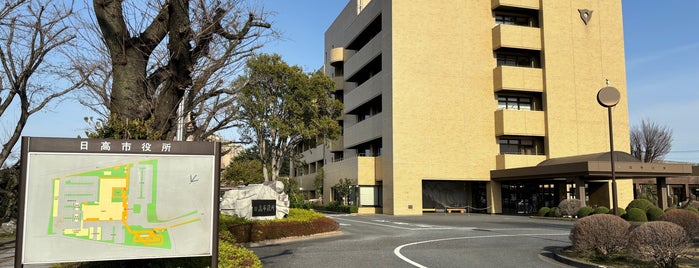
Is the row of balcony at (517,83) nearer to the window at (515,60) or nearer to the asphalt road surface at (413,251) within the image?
the window at (515,60)

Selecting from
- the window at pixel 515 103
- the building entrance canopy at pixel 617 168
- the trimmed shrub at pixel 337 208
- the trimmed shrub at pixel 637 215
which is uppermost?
the window at pixel 515 103

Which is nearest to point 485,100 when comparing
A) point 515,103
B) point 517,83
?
point 517,83

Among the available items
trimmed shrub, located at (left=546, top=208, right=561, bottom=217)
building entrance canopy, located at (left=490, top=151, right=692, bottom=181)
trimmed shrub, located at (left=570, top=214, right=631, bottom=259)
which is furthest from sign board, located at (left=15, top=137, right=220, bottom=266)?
trimmed shrub, located at (left=546, top=208, right=561, bottom=217)

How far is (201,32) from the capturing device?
8.81m

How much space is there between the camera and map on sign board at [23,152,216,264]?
20.7 ft

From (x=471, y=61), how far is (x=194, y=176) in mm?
35410

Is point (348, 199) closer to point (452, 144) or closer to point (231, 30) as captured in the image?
point (452, 144)

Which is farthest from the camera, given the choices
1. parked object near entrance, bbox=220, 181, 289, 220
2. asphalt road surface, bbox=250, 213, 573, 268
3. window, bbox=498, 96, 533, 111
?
window, bbox=498, 96, 533, 111

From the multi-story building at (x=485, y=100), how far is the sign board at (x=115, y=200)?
101 feet

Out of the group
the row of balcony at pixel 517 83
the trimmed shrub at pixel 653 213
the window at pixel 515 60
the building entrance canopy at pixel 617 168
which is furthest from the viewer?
the window at pixel 515 60

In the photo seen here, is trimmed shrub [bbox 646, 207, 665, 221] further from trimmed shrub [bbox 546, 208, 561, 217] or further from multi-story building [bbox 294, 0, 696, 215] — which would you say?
multi-story building [bbox 294, 0, 696, 215]

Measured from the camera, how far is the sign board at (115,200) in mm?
6293

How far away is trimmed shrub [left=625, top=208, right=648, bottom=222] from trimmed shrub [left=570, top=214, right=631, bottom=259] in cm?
1629

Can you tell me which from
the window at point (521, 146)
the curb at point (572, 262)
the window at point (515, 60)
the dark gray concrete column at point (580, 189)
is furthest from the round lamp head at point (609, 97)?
the window at point (515, 60)
